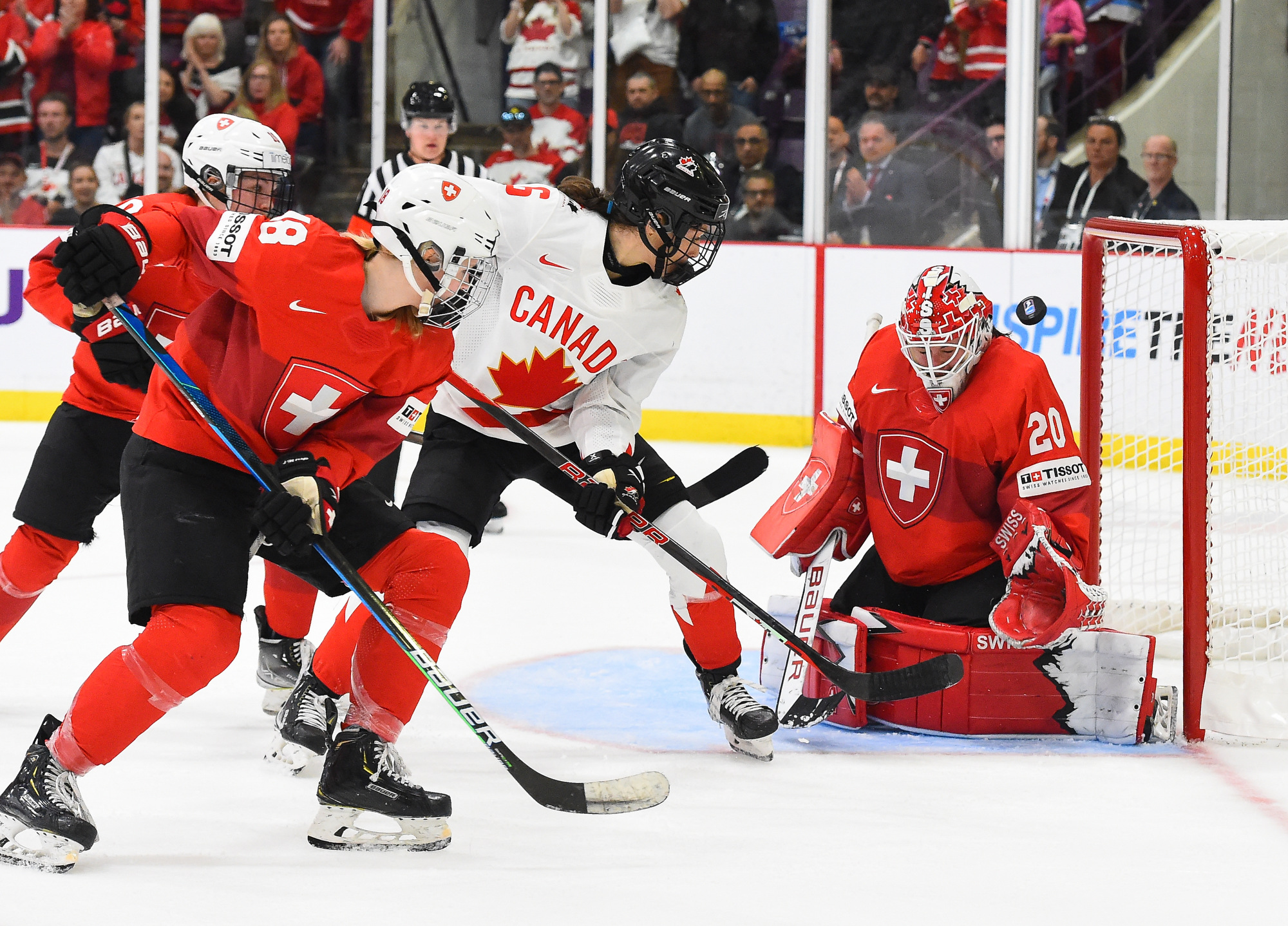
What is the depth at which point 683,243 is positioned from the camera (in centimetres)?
260

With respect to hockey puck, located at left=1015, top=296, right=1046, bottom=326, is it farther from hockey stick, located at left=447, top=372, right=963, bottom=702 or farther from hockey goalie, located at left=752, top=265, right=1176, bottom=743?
hockey stick, located at left=447, top=372, right=963, bottom=702

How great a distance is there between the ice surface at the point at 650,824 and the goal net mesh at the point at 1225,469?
0.24 metres

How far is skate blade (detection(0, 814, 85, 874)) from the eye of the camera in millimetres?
1993

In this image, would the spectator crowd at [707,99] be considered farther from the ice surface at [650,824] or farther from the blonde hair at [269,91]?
the ice surface at [650,824]

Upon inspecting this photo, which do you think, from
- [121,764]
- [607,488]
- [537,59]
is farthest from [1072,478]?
[537,59]

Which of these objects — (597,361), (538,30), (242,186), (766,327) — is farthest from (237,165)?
(538,30)

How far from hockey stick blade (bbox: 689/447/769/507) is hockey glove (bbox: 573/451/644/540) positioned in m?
0.19

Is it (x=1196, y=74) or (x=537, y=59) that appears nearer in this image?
(x=1196, y=74)

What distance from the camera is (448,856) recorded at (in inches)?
85.0

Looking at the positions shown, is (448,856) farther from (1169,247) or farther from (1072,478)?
(1169,247)

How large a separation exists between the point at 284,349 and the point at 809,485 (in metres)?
1.22

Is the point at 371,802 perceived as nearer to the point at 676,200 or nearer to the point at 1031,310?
the point at 676,200

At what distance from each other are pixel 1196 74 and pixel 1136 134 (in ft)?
1.22

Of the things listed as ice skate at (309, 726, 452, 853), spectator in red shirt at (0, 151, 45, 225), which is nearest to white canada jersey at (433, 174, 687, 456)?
ice skate at (309, 726, 452, 853)
